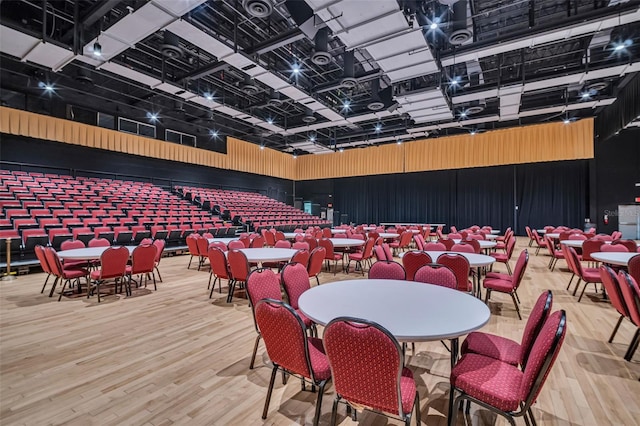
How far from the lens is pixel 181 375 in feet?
8.76

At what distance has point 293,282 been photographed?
9.48ft

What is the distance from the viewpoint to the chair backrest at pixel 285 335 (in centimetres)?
166

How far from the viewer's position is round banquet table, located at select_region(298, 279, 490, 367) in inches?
63.7

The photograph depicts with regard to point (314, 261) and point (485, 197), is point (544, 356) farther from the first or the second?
point (485, 197)

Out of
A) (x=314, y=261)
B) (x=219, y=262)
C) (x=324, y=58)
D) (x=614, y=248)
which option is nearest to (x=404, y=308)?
(x=314, y=261)

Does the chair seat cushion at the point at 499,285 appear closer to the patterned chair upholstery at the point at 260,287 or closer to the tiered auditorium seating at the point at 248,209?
the patterned chair upholstery at the point at 260,287

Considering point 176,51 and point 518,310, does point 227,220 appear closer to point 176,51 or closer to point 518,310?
point 176,51

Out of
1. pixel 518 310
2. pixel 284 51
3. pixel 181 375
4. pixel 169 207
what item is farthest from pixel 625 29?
pixel 169 207

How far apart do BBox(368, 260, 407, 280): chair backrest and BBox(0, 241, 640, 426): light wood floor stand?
0.81 meters

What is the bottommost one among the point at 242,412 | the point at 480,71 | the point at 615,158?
the point at 242,412

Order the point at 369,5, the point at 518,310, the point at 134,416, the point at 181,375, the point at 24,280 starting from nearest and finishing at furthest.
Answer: the point at 134,416, the point at 181,375, the point at 518,310, the point at 369,5, the point at 24,280

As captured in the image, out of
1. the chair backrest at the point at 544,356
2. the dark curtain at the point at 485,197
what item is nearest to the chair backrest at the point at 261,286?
the chair backrest at the point at 544,356

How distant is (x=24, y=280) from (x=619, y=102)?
676 inches

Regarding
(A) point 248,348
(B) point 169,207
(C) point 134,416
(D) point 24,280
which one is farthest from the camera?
(B) point 169,207
